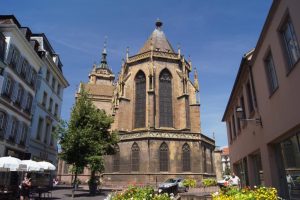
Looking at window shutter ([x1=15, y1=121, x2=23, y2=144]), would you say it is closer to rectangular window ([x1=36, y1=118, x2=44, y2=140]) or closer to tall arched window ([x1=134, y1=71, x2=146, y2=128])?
rectangular window ([x1=36, y1=118, x2=44, y2=140])

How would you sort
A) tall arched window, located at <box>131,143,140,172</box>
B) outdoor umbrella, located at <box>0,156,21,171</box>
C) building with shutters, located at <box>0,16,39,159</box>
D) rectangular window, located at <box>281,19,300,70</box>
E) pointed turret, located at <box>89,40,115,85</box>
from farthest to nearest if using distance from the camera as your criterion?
pointed turret, located at <box>89,40,115,85</box> < tall arched window, located at <box>131,143,140,172</box> < building with shutters, located at <box>0,16,39,159</box> < outdoor umbrella, located at <box>0,156,21,171</box> < rectangular window, located at <box>281,19,300,70</box>

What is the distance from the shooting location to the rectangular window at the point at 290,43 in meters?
7.56

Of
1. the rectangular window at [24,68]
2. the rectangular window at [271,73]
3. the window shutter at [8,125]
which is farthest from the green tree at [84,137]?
the rectangular window at [271,73]

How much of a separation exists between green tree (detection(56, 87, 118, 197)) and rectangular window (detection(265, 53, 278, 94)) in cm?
1437

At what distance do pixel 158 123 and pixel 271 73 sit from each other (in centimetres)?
2882

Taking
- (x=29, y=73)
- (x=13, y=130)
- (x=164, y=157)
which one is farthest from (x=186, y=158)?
(x=29, y=73)

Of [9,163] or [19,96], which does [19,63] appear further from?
[9,163]

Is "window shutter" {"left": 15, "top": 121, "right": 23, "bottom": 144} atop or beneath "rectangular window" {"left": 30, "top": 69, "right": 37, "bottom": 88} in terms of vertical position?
beneath

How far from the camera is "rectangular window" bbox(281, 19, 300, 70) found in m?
7.56

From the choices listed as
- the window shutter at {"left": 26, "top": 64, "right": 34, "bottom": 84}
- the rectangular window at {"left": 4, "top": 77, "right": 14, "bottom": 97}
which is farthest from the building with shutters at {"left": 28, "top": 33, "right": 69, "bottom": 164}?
the rectangular window at {"left": 4, "top": 77, "right": 14, "bottom": 97}

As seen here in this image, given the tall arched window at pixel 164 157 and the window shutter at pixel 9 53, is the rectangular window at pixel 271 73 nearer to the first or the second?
the window shutter at pixel 9 53

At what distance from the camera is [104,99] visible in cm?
→ 6575

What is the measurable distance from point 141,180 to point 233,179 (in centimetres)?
2060

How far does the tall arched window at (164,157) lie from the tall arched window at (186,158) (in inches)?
88.4
